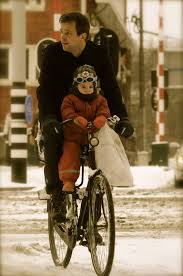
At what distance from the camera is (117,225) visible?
26.7 ft

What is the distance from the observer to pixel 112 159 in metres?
4.59

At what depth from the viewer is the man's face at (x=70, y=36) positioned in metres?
4.84

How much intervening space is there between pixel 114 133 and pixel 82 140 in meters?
0.21

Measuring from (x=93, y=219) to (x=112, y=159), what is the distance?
0.40m

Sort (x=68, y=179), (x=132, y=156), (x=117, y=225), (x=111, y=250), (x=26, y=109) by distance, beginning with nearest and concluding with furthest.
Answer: (x=111, y=250) < (x=68, y=179) < (x=117, y=225) < (x=26, y=109) < (x=132, y=156)

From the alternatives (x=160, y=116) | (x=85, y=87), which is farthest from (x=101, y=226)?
(x=160, y=116)

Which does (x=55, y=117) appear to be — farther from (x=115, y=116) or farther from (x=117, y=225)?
(x=117, y=225)

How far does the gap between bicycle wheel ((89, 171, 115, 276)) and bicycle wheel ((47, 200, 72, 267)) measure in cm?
35

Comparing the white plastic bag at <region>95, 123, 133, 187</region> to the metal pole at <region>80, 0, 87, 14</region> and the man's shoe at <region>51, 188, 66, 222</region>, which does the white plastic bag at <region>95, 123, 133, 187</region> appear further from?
the metal pole at <region>80, 0, 87, 14</region>

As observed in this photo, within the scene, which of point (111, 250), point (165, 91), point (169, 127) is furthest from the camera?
point (169, 127)

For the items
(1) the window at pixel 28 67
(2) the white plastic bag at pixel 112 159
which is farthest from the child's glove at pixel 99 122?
(1) the window at pixel 28 67

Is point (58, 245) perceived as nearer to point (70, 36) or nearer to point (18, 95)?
point (70, 36)

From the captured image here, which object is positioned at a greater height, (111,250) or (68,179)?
(68,179)

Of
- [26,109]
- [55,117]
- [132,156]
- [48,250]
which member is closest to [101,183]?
[55,117]
